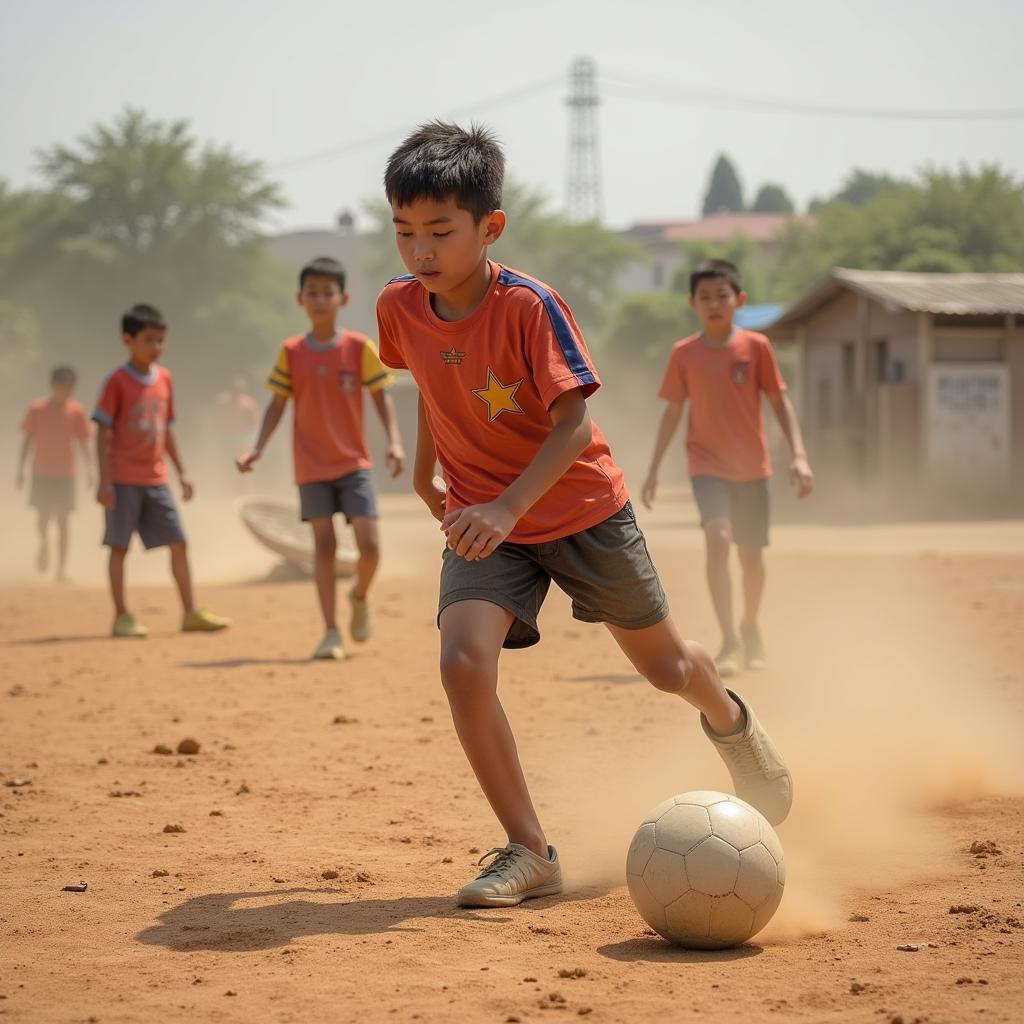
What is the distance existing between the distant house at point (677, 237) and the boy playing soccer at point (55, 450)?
216 ft

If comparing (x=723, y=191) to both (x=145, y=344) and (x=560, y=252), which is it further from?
(x=145, y=344)

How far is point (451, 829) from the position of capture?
4824mm

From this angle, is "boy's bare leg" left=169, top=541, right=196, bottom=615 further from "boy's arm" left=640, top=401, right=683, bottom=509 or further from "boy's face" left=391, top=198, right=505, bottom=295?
"boy's face" left=391, top=198, right=505, bottom=295

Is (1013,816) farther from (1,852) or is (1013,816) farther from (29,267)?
(29,267)

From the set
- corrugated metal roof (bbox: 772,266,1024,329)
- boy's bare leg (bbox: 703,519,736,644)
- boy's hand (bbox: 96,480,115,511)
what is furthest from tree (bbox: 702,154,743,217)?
boy's bare leg (bbox: 703,519,736,644)

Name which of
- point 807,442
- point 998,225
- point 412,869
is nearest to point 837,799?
point 412,869

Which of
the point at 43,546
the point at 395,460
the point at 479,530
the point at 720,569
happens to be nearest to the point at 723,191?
the point at 43,546

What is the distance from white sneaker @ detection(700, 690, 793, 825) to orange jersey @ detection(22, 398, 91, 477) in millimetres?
11638

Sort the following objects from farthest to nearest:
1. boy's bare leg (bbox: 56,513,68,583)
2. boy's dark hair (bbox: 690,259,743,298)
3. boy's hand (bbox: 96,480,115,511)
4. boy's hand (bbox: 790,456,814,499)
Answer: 1. boy's bare leg (bbox: 56,513,68,583)
2. boy's hand (bbox: 96,480,115,511)
3. boy's dark hair (bbox: 690,259,743,298)
4. boy's hand (bbox: 790,456,814,499)

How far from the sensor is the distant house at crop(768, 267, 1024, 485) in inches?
891

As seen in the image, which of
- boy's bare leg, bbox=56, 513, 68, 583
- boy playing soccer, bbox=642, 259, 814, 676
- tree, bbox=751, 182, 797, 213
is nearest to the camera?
boy playing soccer, bbox=642, 259, 814, 676

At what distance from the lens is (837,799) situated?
16.4 feet

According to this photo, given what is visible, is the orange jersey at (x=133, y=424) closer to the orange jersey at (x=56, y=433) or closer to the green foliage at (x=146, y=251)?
the orange jersey at (x=56, y=433)

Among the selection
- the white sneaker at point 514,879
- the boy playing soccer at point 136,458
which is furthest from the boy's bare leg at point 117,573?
the white sneaker at point 514,879
